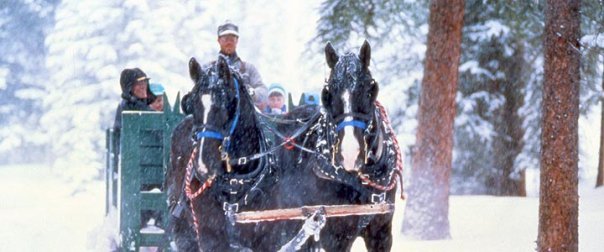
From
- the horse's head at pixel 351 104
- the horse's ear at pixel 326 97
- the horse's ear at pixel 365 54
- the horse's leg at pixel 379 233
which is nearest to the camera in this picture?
the horse's head at pixel 351 104

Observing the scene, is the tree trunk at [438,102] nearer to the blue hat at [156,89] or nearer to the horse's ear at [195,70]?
the blue hat at [156,89]

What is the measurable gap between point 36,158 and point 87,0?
49.7ft

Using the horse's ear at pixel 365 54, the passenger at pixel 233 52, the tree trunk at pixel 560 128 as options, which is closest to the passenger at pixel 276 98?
the passenger at pixel 233 52

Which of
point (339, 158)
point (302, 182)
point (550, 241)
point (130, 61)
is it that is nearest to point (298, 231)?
point (302, 182)

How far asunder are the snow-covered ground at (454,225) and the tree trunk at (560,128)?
3.00 m

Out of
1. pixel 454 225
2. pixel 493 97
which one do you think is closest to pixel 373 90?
pixel 454 225

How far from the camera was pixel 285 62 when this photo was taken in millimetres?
47625

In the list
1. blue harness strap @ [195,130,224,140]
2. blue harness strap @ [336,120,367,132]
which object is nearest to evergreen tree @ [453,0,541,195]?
blue harness strap @ [336,120,367,132]

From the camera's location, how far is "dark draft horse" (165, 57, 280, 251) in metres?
6.41

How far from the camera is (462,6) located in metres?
12.2

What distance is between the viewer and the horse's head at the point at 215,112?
6336 millimetres

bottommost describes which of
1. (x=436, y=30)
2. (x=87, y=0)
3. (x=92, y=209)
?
(x=92, y=209)

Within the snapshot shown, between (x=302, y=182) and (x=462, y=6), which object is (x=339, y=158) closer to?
(x=302, y=182)

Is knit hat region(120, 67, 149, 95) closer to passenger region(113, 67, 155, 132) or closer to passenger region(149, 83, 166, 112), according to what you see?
passenger region(113, 67, 155, 132)
